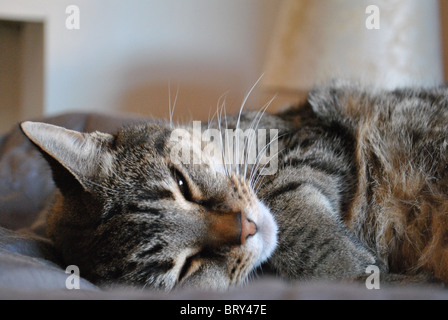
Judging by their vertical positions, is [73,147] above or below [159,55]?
below

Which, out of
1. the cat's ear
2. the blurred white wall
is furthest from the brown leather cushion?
the blurred white wall

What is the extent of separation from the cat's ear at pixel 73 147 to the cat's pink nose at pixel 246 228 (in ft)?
1.09

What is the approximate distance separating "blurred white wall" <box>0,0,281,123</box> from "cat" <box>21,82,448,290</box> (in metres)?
1.91

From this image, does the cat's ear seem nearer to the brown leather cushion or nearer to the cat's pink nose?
the cat's pink nose

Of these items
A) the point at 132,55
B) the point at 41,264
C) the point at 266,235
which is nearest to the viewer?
the point at 41,264

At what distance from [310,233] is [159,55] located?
7.88 ft

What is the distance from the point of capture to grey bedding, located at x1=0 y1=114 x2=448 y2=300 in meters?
0.65

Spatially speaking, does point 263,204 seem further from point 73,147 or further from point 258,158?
point 73,147

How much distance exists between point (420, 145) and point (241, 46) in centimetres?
220

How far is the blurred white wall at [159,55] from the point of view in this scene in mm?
2918

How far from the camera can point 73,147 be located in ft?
3.14

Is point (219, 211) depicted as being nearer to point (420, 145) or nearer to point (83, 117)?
point (420, 145)

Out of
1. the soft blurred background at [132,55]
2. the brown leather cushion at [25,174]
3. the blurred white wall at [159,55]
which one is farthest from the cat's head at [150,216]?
the blurred white wall at [159,55]

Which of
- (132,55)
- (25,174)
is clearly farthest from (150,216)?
(132,55)
